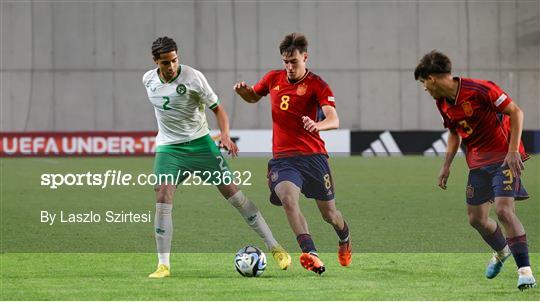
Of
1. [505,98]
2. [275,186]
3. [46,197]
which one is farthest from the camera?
[46,197]

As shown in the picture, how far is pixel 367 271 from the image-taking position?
29.7 feet

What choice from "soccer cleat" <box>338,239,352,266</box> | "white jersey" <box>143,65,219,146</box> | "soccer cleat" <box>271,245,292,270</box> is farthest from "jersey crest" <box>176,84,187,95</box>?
"soccer cleat" <box>338,239,352,266</box>

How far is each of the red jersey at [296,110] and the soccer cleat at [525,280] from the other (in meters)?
2.07

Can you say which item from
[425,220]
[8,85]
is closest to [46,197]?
[425,220]

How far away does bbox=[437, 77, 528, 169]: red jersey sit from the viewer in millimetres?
7828

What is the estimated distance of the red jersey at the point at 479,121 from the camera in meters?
7.83

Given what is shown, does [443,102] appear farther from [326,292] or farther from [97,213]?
[97,213]

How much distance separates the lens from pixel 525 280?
25.1ft

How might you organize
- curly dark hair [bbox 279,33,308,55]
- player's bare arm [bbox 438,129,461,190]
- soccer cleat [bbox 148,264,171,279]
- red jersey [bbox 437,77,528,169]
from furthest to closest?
1. curly dark hair [bbox 279,33,308,55]
2. soccer cleat [bbox 148,264,171,279]
3. player's bare arm [bbox 438,129,461,190]
4. red jersey [bbox 437,77,528,169]

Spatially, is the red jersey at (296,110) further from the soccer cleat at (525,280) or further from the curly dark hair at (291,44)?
the soccer cleat at (525,280)

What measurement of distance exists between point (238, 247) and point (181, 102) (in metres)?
2.55

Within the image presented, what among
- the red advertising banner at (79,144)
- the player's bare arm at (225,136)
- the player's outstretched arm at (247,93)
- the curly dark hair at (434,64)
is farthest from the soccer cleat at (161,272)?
the red advertising banner at (79,144)

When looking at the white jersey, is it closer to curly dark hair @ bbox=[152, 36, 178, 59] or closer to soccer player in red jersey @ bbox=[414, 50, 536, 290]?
curly dark hair @ bbox=[152, 36, 178, 59]

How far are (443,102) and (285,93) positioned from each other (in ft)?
4.83
